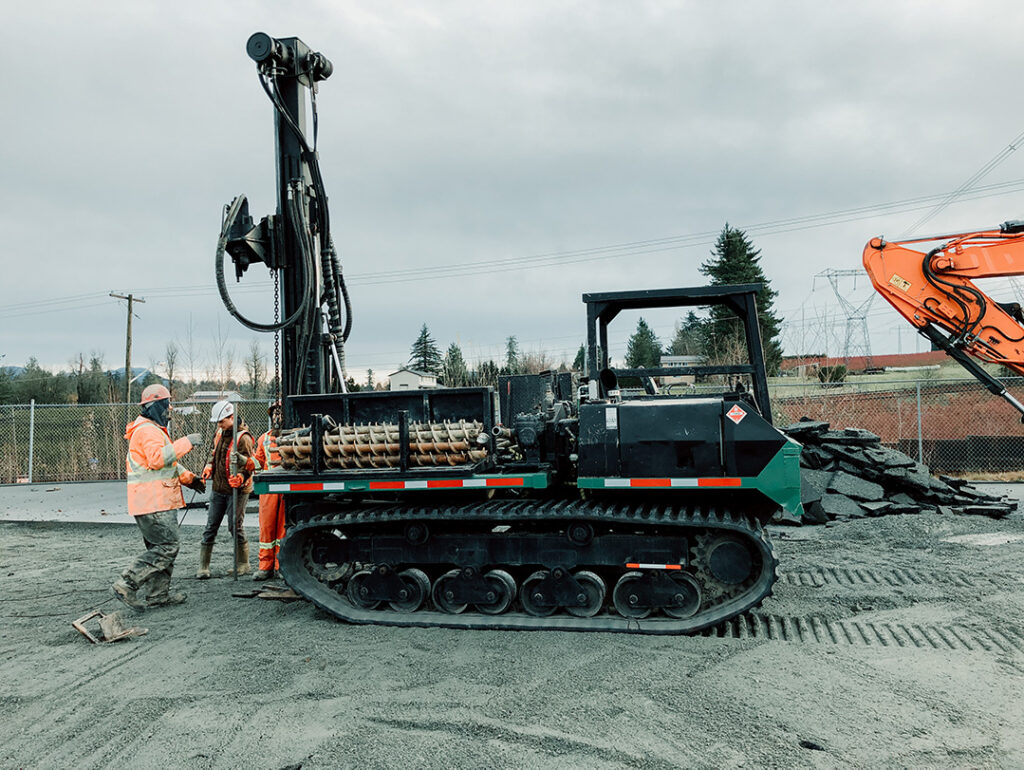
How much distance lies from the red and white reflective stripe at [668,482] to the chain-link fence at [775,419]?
1040cm

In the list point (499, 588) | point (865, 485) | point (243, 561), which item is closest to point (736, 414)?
point (499, 588)

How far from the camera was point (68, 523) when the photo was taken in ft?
36.9

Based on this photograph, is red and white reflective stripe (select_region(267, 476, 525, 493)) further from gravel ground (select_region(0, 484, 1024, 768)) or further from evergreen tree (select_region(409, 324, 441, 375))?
evergreen tree (select_region(409, 324, 441, 375))

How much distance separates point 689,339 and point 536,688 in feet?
78.3

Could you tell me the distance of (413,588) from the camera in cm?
570

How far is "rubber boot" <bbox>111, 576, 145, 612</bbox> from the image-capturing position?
6.16 m

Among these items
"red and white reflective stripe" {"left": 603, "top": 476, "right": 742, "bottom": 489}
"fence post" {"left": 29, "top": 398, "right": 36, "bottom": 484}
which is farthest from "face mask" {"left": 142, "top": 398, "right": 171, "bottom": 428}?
"fence post" {"left": 29, "top": 398, "right": 36, "bottom": 484}

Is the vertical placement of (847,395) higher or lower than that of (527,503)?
higher

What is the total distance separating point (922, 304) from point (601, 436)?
553 centimetres

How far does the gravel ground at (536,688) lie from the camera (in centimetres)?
351

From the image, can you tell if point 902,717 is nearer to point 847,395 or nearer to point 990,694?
point 990,694

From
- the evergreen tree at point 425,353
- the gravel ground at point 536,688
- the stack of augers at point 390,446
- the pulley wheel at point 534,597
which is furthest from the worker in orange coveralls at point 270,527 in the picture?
the evergreen tree at point 425,353

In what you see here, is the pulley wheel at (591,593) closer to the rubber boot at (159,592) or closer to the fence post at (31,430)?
the rubber boot at (159,592)

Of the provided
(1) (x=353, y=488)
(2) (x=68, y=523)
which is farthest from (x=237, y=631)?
(2) (x=68, y=523)
